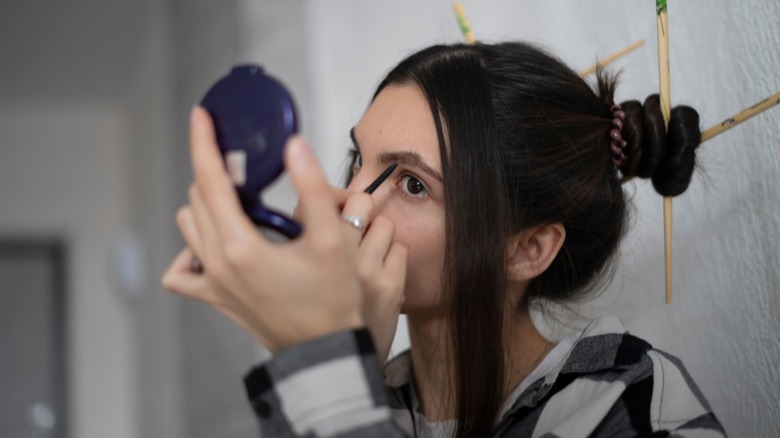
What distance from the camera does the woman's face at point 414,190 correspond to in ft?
3.00

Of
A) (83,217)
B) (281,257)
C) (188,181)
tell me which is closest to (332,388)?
(281,257)

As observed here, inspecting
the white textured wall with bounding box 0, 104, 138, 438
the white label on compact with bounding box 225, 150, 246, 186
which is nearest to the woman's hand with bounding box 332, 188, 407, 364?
the white label on compact with bounding box 225, 150, 246, 186

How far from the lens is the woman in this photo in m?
0.60

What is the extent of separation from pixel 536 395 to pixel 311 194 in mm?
406

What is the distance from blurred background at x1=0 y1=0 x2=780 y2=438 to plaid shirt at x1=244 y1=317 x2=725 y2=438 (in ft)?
0.73

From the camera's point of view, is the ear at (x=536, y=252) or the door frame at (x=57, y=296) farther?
the door frame at (x=57, y=296)

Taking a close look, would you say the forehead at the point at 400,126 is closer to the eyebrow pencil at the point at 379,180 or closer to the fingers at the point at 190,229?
the eyebrow pencil at the point at 379,180

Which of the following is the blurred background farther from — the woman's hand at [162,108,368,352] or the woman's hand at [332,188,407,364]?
the woman's hand at [162,108,368,352]

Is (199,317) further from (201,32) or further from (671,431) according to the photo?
(671,431)

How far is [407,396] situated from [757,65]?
0.54m

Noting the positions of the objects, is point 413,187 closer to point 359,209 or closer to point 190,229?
point 359,209

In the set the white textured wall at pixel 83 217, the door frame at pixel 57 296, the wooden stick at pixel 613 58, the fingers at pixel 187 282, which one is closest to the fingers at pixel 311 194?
the fingers at pixel 187 282

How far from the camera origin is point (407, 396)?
3.45 feet

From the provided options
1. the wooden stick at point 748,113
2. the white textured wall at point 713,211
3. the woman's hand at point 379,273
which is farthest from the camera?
the white textured wall at point 713,211
